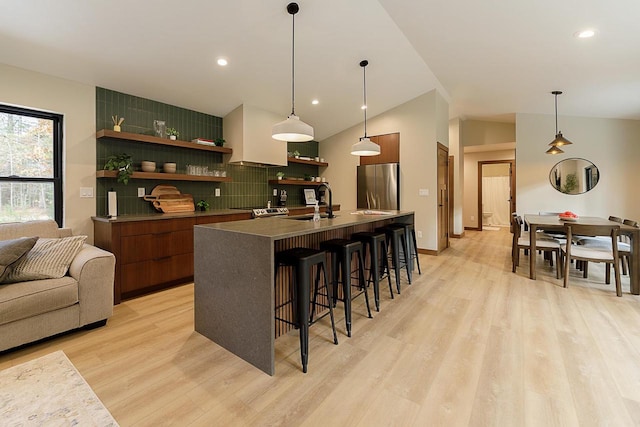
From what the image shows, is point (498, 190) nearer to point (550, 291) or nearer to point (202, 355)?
point (550, 291)

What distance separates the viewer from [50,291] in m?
2.17

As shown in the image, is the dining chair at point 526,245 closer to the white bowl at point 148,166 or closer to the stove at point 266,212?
the stove at point 266,212

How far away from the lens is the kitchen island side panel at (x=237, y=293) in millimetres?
1890

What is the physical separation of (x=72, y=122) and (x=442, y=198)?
18.6ft

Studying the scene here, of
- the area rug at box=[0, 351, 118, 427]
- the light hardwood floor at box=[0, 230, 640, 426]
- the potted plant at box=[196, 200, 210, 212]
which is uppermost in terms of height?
the potted plant at box=[196, 200, 210, 212]

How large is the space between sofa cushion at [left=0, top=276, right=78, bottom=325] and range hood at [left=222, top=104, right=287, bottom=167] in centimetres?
266

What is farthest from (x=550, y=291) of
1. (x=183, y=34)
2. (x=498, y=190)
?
(x=498, y=190)

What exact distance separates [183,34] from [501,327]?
3.94 m

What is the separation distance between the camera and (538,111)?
5730 mm

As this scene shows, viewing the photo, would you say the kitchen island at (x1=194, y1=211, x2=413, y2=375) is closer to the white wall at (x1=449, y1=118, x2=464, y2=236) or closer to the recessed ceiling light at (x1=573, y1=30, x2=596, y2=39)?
the recessed ceiling light at (x1=573, y1=30, x2=596, y2=39)

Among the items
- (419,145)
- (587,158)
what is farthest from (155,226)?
(587,158)

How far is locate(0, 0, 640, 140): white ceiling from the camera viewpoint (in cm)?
257

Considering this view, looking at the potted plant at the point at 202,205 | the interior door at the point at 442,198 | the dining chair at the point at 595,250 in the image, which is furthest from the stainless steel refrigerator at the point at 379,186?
the potted plant at the point at 202,205

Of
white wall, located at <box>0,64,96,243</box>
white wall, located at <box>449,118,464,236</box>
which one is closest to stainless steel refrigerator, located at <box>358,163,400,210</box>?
white wall, located at <box>449,118,464,236</box>
